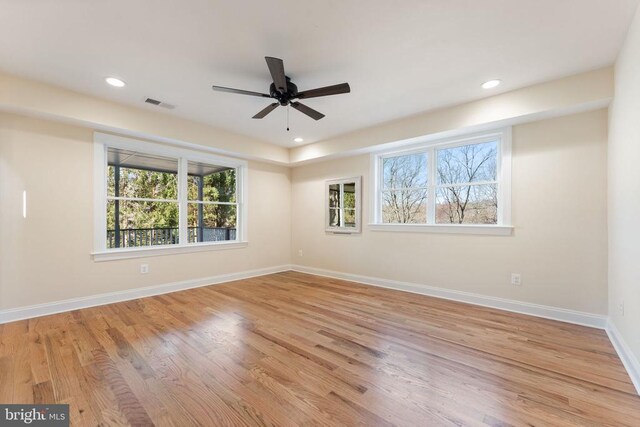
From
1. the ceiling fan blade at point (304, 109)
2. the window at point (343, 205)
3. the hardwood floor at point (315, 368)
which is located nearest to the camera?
the hardwood floor at point (315, 368)

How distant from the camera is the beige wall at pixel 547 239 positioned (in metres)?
3.04

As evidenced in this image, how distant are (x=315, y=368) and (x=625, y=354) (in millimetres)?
2480

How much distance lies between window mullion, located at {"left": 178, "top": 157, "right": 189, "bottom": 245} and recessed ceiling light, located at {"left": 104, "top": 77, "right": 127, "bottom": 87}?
160 cm

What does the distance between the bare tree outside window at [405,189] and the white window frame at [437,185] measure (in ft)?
0.29

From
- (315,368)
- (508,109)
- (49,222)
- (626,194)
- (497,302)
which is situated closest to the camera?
(315,368)

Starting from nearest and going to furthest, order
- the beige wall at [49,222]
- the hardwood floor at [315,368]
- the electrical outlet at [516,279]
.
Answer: the hardwood floor at [315,368], the beige wall at [49,222], the electrical outlet at [516,279]

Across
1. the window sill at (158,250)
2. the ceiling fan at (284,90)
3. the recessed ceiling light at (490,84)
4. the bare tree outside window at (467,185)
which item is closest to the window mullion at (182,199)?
the window sill at (158,250)

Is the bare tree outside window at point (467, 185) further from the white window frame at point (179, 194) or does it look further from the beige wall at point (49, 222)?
the beige wall at point (49, 222)

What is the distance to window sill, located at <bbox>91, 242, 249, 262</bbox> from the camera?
150 inches

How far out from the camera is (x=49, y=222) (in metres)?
3.40

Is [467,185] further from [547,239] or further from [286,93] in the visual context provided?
[286,93]

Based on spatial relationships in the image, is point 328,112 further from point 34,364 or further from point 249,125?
point 34,364

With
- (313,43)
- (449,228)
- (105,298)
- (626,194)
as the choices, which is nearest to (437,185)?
(449,228)

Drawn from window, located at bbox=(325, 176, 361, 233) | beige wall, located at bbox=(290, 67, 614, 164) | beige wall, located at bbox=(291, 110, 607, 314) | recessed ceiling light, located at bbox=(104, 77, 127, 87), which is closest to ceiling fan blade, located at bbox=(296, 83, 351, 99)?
beige wall, located at bbox=(290, 67, 614, 164)
